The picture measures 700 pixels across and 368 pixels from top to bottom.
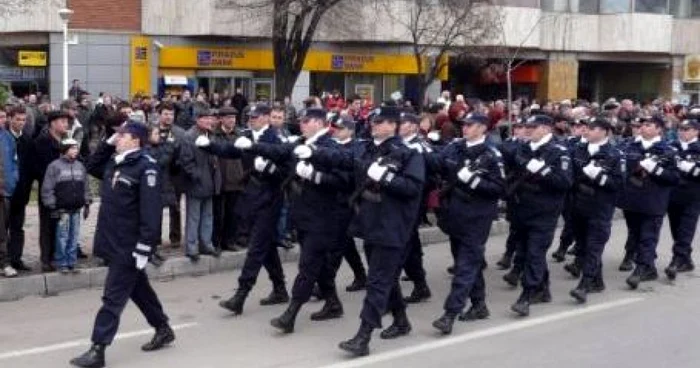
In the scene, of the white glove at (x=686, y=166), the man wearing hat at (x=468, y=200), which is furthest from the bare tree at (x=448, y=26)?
the man wearing hat at (x=468, y=200)

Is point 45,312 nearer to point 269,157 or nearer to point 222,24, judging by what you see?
point 269,157

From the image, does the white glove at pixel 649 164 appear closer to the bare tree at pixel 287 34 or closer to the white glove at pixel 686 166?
the white glove at pixel 686 166

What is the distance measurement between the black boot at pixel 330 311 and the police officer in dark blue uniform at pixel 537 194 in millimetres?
1658

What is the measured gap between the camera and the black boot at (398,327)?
28.9 feet

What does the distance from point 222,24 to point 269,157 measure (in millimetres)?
24593

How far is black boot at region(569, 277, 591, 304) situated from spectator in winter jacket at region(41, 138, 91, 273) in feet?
16.4

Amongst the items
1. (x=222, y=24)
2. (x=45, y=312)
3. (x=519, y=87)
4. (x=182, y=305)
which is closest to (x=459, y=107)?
(x=182, y=305)

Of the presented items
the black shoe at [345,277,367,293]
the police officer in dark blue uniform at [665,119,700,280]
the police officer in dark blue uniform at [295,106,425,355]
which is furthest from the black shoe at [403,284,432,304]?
the police officer in dark blue uniform at [665,119,700,280]

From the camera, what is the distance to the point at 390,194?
816 cm

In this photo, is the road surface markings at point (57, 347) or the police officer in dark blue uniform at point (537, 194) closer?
the road surface markings at point (57, 347)

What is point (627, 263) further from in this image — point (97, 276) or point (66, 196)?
point (66, 196)

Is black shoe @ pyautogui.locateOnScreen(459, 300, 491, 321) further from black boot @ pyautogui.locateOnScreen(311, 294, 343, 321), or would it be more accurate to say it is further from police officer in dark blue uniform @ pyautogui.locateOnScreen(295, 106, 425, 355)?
police officer in dark blue uniform @ pyautogui.locateOnScreen(295, 106, 425, 355)

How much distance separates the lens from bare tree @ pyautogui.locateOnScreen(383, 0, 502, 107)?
3048 cm

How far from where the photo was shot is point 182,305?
10.0 metres
